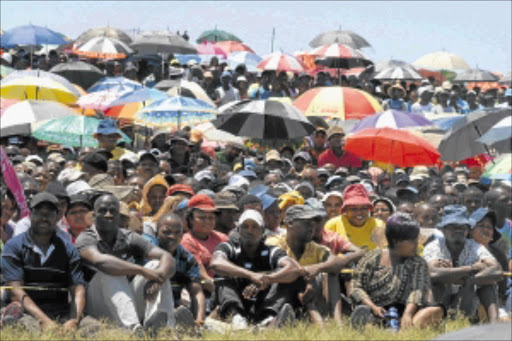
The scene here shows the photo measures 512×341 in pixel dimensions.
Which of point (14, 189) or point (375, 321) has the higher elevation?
point (14, 189)

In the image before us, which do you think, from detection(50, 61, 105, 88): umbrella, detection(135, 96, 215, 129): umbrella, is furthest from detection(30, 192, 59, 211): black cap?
detection(50, 61, 105, 88): umbrella

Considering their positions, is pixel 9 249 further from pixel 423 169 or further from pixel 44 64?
pixel 44 64

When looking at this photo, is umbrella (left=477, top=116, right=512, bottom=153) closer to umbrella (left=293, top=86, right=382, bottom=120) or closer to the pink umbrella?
umbrella (left=293, top=86, right=382, bottom=120)

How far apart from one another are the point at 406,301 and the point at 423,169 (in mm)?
8719

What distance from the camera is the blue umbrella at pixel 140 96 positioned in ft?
63.8

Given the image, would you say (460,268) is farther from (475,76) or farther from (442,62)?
(442,62)

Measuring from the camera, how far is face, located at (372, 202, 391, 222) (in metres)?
12.8

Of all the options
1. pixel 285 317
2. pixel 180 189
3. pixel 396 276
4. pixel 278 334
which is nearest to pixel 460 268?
pixel 396 276

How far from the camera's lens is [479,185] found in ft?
54.8

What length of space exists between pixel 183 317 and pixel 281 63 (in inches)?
662

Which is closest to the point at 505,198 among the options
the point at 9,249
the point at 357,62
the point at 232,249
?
the point at 232,249

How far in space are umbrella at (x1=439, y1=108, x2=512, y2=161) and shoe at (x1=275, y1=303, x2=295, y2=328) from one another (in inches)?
291

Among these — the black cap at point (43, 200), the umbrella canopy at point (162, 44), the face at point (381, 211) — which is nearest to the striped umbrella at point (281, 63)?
the umbrella canopy at point (162, 44)

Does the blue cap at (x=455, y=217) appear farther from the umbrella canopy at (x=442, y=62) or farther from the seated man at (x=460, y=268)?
the umbrella canopy at (x=442, y=62)
